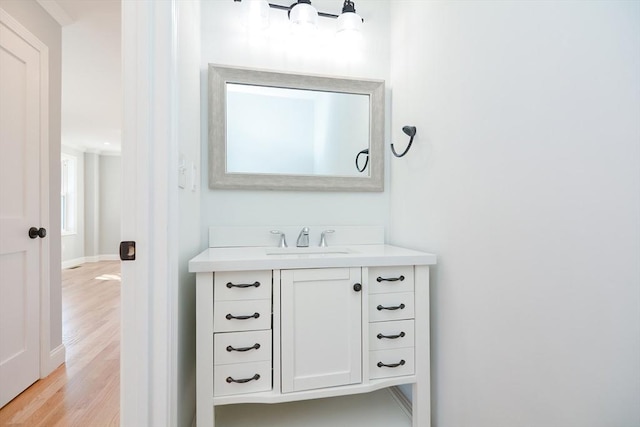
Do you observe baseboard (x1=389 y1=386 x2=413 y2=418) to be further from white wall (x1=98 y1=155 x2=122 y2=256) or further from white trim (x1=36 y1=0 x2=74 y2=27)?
white wall (x1=98 y1=155 x2=122 y2=256)

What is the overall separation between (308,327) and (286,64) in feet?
4.63

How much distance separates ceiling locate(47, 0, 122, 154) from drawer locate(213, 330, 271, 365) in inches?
53.6

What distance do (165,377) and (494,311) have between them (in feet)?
3.65

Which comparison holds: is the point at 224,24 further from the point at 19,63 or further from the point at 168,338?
the point at 168,338

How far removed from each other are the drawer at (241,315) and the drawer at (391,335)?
442 millimetres

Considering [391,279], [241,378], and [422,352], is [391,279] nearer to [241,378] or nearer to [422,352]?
[422,352]

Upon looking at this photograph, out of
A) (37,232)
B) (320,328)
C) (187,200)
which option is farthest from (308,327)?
(37,232)

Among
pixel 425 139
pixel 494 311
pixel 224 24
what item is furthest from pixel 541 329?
pixel 224 24

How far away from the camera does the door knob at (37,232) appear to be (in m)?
1.87

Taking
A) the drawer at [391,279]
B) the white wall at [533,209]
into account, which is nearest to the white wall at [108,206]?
the drawer at [391,279]

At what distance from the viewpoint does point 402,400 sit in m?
1.60

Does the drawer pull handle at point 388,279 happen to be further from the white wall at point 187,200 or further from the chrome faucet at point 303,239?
the white wall at point 187,200

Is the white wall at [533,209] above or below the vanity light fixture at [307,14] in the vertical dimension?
below

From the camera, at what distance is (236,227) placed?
5.61ft
